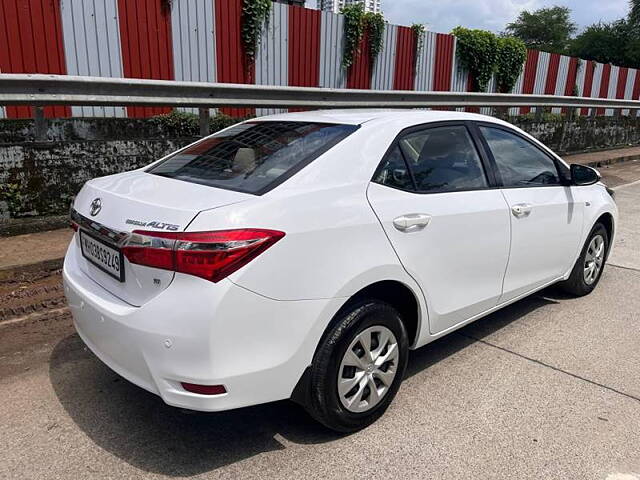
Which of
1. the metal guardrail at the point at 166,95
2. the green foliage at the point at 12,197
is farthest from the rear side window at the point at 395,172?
the green foliage at the point at 12,197

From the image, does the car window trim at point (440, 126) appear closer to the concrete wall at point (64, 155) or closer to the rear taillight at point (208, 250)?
the rear taillight at point (208, 250)

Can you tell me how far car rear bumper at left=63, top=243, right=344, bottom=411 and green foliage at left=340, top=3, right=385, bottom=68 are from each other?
433 inches

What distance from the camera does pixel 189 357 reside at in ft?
7.20

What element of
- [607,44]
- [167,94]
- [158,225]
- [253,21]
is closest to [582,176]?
[158,225]

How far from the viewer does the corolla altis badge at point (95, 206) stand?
2.64 metres

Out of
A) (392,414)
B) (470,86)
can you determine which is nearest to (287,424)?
(392,414)

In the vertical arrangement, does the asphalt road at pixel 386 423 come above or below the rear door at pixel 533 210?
below

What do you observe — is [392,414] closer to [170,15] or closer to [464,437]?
[464,437]

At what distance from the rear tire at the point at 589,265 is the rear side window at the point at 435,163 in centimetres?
164

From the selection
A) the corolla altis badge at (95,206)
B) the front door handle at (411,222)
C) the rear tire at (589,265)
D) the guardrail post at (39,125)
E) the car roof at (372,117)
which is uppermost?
the car roof at (372,117)

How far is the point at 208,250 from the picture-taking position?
2.17 metres

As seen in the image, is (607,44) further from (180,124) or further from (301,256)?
(301,256)

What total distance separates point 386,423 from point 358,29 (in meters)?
11.2

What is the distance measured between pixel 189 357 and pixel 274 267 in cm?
50
